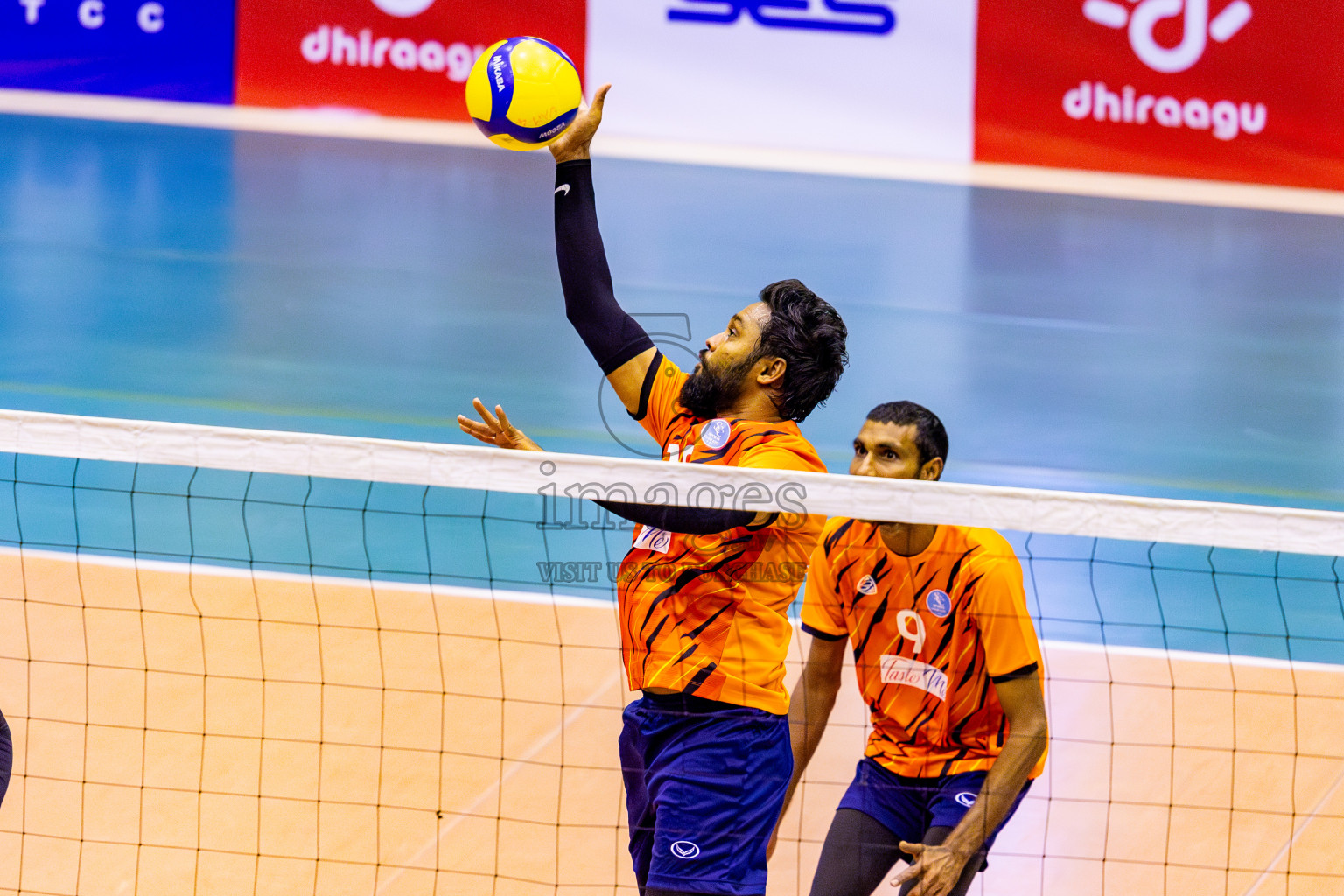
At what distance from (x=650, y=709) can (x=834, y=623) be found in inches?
30.7

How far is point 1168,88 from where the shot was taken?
15359mm

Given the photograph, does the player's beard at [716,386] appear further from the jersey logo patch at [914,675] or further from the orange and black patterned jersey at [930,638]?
the jersey logo patch at [914,675]

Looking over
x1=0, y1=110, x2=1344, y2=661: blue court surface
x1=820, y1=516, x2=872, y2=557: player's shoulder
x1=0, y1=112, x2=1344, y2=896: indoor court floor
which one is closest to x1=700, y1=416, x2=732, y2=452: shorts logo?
x1=820, y1=516, x2=872, y2=557: player's shoulder

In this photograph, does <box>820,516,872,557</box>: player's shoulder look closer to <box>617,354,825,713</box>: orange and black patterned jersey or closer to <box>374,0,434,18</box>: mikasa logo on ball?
<box>617,354,825,713</box>: orange and black patterned jersey

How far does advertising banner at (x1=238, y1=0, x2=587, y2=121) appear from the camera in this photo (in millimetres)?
16016

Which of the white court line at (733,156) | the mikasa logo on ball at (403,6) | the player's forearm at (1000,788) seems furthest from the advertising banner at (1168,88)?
the player's forearm at (1000,788)

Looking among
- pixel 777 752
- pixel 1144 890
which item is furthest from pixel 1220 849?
pixel 777 752

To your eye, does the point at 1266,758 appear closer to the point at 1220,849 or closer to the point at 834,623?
the point at 1220,849

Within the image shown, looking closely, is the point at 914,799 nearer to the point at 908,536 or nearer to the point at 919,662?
the point at 919,662

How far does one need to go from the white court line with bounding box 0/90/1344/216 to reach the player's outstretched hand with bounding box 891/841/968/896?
13.0 meters

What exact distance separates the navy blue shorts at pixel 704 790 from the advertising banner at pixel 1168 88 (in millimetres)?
13352

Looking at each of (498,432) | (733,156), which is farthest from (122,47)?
(498,432)

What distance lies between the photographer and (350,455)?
12.2 feet

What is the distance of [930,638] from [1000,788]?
0.46 metres
